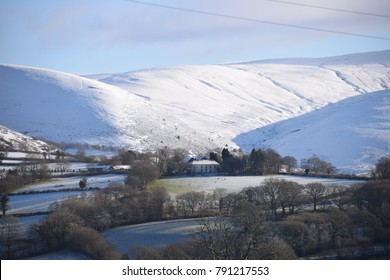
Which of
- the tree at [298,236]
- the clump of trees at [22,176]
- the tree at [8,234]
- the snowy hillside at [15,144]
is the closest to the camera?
the tree at [8,234]

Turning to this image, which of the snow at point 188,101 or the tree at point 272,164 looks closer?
the tree at point 272,164

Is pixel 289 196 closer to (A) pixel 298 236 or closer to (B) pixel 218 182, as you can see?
(A) pixel 298 236

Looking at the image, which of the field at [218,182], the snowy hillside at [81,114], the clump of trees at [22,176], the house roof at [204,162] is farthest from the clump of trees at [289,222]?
the snowy hillside at [81,114]

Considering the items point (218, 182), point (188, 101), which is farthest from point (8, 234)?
point (188, 101)

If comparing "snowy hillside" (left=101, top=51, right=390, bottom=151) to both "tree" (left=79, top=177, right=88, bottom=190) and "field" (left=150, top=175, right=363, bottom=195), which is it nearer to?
"field" (left=150, top=175, right=363, bottom=195)

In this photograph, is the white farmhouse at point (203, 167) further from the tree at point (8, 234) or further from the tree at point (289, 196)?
the tree at point (8, 234)

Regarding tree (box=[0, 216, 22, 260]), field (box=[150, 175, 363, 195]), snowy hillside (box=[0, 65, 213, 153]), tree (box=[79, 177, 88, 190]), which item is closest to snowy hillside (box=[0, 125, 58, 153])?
tree (box=[79, 177, 88, 190])
